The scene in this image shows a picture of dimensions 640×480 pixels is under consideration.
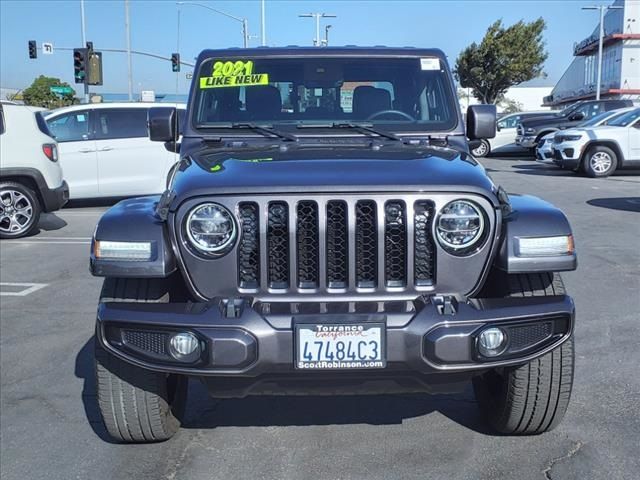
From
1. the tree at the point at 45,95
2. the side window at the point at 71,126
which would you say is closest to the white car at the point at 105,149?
the side window at the point at 71,126

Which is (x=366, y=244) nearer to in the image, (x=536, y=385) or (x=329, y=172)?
(x=329, y=172)

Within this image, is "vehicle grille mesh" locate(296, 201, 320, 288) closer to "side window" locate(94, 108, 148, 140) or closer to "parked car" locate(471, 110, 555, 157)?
"side window" locate(94, 108, 148, 140)

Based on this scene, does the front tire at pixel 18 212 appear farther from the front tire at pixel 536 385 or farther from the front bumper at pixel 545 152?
the front bumper at pixel 545 152

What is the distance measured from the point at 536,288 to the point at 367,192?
901 mm

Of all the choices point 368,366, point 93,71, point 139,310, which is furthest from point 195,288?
point 93,71

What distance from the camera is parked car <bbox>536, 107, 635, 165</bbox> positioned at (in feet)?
59.5

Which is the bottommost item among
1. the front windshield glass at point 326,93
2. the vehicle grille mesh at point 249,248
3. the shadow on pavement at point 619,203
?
the shadow on pavement at point 619,203

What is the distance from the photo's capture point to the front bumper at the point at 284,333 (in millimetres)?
2928

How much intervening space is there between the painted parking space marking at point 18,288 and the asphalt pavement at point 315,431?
106 cm

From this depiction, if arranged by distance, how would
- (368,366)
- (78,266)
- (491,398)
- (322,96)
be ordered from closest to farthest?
(368,366), (491,398), (322,96), (78,266)

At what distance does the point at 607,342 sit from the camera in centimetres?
519

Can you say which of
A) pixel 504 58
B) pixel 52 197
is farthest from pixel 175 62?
pixel 52 197

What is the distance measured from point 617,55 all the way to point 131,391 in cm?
4800

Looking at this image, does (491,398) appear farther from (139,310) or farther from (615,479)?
(139,310)
